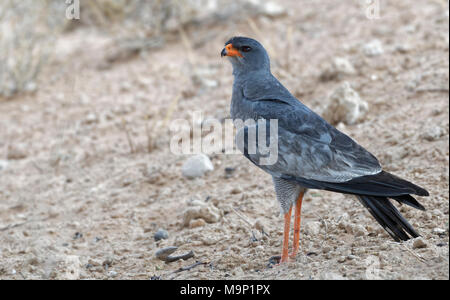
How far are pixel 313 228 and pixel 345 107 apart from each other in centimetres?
205

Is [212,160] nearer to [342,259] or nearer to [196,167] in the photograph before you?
[196,167]

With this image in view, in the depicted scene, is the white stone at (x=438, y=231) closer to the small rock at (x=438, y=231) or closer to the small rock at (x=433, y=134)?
the small rock at (x=438, y=231)

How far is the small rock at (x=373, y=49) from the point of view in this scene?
24.7 feet

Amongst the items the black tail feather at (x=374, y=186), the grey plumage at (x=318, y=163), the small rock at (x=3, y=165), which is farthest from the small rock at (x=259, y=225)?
the small rock at (x=3, y=165)

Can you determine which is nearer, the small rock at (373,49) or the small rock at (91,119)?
the small rock at (373,49)

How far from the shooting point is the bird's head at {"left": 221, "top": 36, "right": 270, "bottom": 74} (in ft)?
14.9

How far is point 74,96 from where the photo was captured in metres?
8.61

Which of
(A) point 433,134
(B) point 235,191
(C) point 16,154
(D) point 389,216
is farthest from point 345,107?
(C) point 16,154

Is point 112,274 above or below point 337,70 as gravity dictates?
below

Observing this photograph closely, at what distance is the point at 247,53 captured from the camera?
458 cm

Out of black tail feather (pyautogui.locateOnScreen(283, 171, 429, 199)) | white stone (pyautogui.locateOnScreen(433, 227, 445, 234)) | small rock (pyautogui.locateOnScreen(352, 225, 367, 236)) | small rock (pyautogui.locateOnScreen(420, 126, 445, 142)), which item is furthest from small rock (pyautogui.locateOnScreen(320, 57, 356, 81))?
black tail feather (pyautogui.locateOnScreen(283, 171, 429, 199))

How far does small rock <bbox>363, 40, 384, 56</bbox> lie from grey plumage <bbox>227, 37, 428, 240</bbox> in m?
3.58

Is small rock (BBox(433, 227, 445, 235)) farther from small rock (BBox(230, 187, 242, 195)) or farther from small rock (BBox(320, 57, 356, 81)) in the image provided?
small rock (BBox(320, 57, 356, 81))

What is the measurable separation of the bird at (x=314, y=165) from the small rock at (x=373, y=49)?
3536 mm
